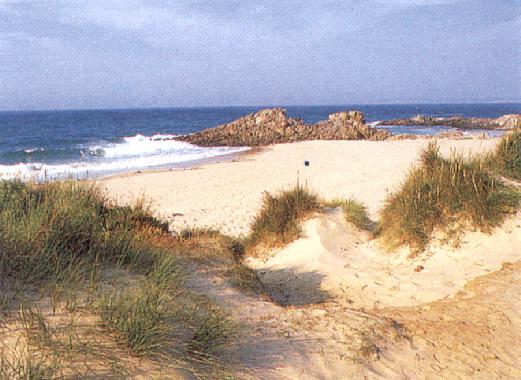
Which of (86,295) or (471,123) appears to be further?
(471,123)

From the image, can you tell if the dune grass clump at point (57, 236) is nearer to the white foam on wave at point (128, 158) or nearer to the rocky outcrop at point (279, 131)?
the white foam on wave at point (128, 158)

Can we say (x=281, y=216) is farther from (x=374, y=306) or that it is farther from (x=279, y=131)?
(x=279, y=131)

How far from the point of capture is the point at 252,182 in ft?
59.3

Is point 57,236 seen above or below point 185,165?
above

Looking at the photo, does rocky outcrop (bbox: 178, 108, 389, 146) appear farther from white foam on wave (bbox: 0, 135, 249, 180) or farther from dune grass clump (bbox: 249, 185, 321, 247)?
dune grass clump (bbox: 249, 185, 321, 247)

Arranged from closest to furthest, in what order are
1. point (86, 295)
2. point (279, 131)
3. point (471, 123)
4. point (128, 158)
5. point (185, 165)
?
point (86, 295) → point (185, 165) → point (128, 158) → point (279, 131) → point (471, 123)

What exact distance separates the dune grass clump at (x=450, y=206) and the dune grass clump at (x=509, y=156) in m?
0.93

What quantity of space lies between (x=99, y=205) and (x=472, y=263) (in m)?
5.63

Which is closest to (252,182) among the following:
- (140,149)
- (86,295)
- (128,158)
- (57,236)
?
(57,236)

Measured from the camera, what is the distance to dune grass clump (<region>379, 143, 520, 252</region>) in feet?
23.2

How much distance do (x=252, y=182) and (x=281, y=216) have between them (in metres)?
9.91

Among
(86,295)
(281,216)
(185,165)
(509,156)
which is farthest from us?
(185,165)

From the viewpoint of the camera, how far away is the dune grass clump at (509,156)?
323 inches

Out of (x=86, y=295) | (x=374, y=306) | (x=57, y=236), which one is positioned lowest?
(x=374, y=306)
